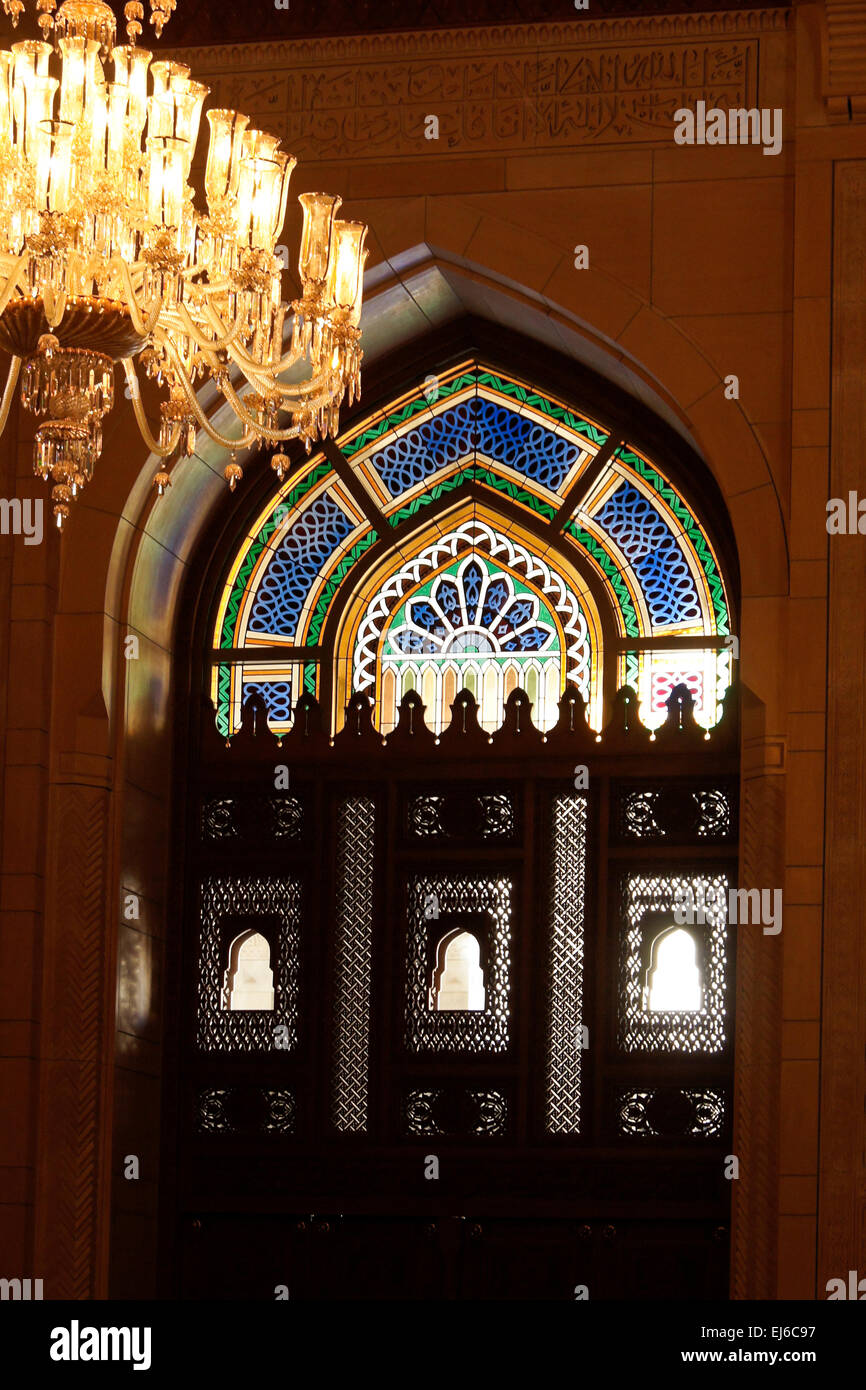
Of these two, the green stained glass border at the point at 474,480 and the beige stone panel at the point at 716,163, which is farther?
the green stained glass border at the point at 474,480

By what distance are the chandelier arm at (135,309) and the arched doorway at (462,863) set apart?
2822 millimetres

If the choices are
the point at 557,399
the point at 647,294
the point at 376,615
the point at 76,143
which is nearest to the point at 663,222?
the point at 647,294

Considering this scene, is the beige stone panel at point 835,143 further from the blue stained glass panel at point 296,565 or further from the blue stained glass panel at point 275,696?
the blue stained glass panel at point 275,696

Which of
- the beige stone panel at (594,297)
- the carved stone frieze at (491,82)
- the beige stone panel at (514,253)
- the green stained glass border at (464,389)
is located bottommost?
the green stained glass border at (464,389)

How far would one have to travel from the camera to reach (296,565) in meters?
6.93

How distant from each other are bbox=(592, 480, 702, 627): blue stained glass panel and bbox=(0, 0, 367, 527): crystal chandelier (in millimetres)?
2479

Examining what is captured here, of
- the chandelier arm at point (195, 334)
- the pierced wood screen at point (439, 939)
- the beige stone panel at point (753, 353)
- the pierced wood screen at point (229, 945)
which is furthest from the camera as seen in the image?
the pierced wood screen at point (229, 945)

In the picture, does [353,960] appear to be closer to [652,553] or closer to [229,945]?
[229,945]

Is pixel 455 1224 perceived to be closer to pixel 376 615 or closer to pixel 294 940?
pixel 294 940

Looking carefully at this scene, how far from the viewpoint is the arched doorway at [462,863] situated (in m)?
6.29

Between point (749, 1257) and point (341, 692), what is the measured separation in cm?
220

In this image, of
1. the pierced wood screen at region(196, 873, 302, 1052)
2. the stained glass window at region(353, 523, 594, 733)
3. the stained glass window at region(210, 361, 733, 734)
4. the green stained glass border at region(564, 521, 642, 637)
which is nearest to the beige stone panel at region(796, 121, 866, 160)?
the stained glass window at region(210, 361, 733, 734)

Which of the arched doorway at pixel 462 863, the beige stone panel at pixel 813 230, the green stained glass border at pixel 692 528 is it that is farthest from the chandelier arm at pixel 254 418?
the green stained glass border at pixel 692 528

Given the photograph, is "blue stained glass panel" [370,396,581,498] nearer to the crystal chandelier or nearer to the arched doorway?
the arched doorway
